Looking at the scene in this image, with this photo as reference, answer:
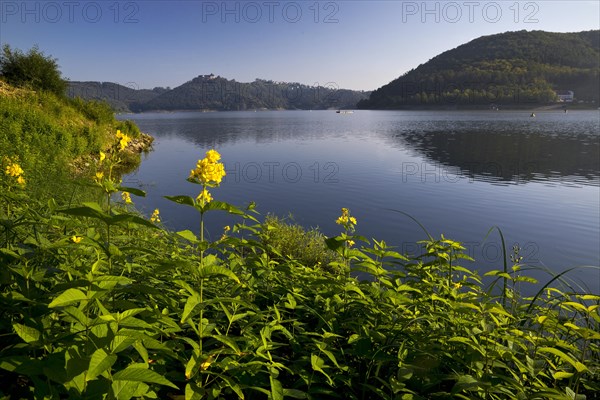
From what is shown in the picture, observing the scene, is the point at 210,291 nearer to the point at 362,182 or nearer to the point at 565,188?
the point at 362,182

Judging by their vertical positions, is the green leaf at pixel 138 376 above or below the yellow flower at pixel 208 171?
below

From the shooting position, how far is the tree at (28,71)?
2206 cm

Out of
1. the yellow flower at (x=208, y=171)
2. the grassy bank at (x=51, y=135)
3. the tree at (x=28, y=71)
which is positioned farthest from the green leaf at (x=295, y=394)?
the tree at (x=28, y=71)

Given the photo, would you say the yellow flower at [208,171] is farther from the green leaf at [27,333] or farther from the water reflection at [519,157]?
the water reflection at [519,157]

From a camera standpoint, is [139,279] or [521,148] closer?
[139,279]

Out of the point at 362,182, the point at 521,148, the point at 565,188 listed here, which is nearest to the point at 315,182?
the point at 362,182

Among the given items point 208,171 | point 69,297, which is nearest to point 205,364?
point 69,297

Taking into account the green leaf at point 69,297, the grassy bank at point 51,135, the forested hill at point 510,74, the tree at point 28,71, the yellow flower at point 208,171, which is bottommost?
the green leaf at point 69,297

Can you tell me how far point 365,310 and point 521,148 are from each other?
107 feet

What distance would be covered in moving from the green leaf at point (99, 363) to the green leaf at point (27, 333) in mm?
397

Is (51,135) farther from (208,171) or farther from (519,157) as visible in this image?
(519,157)

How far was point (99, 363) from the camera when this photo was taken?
1201 millimetres

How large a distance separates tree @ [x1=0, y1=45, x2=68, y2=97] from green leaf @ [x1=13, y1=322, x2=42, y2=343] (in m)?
26.1

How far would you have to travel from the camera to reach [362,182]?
1800cm
